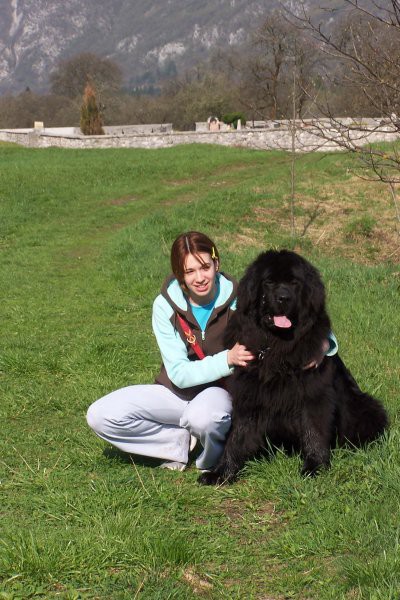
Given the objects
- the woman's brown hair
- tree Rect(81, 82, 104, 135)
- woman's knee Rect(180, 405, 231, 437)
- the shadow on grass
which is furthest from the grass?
tree Rect(81, 82, 104, 135)

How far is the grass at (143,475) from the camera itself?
2936 millimetres

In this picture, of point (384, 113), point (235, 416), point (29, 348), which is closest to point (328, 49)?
point (384, 113)

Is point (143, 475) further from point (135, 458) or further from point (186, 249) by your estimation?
point (186, 249)

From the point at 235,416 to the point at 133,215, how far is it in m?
13.1

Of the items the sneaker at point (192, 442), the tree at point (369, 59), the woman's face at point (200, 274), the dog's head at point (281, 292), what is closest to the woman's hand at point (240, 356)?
the dog's head at point (281, 292)

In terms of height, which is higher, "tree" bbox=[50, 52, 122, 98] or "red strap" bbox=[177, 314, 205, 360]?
"tree" bbox=[50, 52, 122, 98]

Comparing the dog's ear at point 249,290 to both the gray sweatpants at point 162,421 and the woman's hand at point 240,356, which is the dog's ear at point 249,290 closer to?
the woman's hand at point 240,356

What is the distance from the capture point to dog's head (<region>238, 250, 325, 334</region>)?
3.50 meters

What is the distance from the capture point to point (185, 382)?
3.94 m

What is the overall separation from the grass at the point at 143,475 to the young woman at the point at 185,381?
21cm

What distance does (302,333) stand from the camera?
3.60m

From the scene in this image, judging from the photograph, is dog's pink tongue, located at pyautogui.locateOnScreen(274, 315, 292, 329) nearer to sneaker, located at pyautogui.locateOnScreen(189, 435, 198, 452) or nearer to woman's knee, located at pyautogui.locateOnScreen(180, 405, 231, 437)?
woman's knee, located at pyautogui.locateOnScreen(180, 405, 231, 437)

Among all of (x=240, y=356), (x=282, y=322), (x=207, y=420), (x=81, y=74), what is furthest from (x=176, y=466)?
(x=81, y=74)

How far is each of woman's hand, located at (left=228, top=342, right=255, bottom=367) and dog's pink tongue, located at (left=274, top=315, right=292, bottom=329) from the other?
0.25 metres
